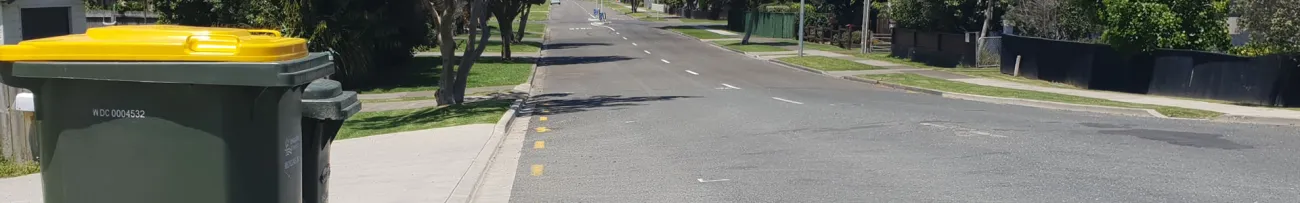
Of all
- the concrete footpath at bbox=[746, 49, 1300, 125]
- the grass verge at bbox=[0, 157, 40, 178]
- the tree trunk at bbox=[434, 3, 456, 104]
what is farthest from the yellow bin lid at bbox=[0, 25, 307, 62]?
the concrete footpath at bbox=[746, 49, 1300, 125]

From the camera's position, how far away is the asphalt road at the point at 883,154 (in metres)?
9.34

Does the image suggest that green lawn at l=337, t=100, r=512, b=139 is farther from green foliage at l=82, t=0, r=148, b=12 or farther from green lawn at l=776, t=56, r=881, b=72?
green lawn at l=776, t=56, r=881, b=72

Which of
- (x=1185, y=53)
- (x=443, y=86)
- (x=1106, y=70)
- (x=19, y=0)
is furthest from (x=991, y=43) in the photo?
(x=19, y=0)

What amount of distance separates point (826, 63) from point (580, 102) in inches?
725

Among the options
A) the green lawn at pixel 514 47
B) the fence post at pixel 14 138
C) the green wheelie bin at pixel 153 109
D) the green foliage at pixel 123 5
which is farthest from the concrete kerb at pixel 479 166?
the green lawn at pixel 514 47

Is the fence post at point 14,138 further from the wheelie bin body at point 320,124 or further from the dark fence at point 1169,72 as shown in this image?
the dark fence at point 1169,72

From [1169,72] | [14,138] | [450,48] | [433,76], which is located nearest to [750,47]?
[433,76]

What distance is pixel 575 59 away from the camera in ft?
141

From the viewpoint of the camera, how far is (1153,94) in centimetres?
2416

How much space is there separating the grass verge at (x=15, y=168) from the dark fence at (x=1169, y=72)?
18486 millimetres

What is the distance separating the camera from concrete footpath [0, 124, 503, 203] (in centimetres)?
927

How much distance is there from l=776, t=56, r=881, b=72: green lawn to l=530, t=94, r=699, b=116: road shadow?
13.5 m

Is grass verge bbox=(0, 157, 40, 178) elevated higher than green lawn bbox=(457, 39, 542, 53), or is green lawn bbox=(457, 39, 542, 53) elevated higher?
grass verge bbox=(0, 157, 40, 178)

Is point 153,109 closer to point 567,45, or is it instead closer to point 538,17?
point 567,45
